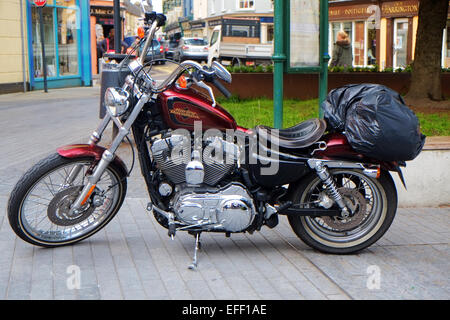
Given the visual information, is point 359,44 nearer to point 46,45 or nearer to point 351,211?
point 46,45

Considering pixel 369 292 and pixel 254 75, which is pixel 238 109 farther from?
pixel 369 292

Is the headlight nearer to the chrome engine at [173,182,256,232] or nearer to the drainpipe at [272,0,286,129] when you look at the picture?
the chrome engine at [173,182,256,232]

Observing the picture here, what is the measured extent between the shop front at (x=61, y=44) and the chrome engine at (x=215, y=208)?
15.9 meters

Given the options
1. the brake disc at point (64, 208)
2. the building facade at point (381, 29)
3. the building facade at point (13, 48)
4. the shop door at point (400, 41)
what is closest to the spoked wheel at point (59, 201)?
the brake disc at point (64, 208)

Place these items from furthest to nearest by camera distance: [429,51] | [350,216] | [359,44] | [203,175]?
[359,44] < [429,51] < [350,216] < [203,175]

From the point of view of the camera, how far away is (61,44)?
22.0 meters

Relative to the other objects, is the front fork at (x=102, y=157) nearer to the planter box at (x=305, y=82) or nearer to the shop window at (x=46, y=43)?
the planter box at (x=305, y=82)

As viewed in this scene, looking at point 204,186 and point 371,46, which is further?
point 371,46

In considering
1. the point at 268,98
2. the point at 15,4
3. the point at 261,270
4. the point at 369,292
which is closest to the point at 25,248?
the point at 261,270

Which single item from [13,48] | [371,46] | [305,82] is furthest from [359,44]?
[305,82]

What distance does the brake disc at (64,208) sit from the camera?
4762 millimetres

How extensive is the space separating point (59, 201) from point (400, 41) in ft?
98.5

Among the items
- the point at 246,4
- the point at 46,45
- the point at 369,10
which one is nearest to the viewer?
the point at 46,45

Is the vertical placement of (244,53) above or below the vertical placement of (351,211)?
above
